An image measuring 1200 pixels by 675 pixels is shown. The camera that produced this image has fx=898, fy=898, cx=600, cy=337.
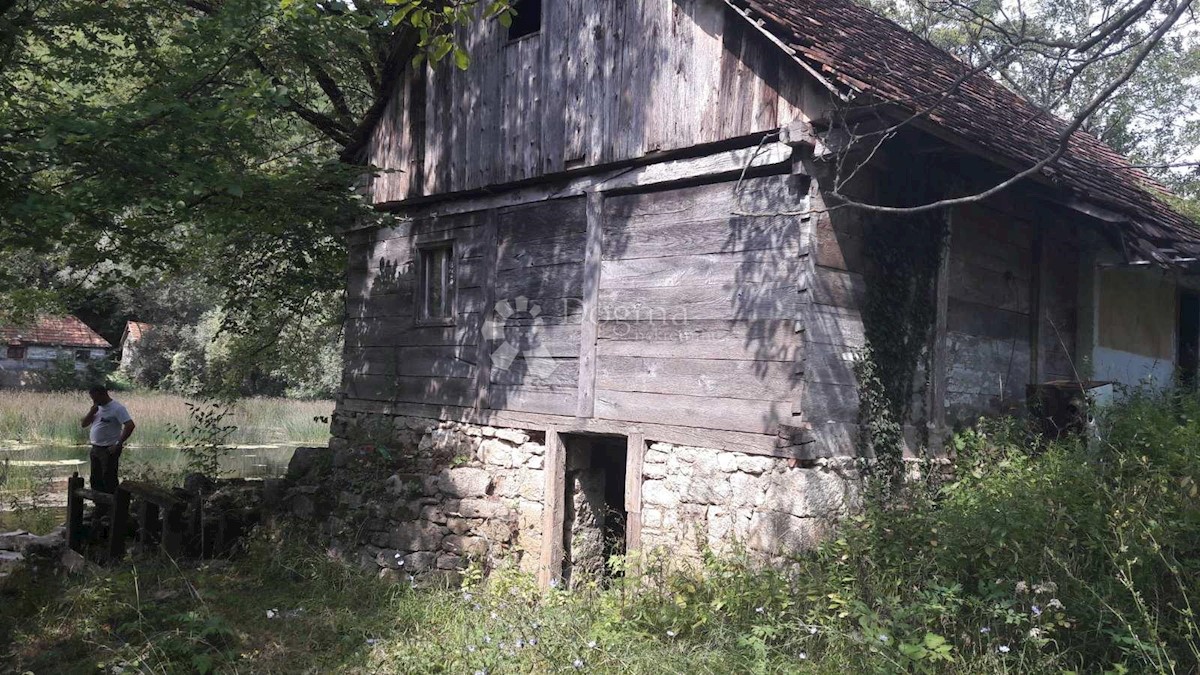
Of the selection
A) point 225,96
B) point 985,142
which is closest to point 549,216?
point 225,96

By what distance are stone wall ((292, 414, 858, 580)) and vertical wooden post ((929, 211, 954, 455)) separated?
1203 millimetres

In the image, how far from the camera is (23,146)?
683cm

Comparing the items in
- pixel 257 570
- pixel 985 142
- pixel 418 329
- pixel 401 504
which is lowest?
pixel 257 570

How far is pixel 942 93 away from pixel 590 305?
348cm

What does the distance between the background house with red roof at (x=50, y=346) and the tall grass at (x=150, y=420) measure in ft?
29.8

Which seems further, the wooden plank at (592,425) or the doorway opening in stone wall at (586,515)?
the doorway opening in stone wall at (586,515)

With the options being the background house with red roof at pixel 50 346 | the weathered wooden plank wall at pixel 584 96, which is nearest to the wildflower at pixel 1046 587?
the weathered wooden plank wall at pixel 584 96

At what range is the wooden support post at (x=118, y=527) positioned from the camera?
9242 millimetres

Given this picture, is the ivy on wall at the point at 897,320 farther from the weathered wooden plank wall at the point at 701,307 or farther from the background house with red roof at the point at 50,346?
the background house with red roof at the point at 50,346

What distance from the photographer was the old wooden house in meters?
6.79

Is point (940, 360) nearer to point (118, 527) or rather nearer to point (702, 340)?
point (702, 340)

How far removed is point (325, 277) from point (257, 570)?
215 inches

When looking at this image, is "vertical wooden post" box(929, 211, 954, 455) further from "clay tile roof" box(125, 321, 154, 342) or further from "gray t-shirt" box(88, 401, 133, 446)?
"clay tile roof" box(125, 321, 154, 342)

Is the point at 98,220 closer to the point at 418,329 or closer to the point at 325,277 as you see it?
the point at 418,329
